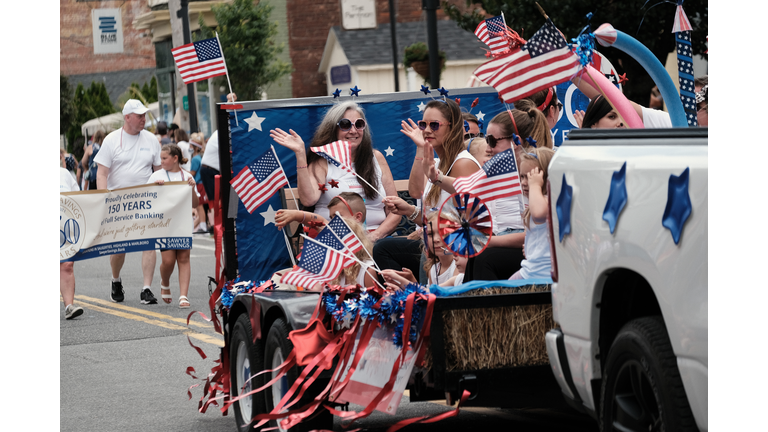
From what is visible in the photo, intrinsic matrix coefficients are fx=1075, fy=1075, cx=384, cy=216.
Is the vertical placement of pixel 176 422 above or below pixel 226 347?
below

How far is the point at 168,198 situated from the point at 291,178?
17.2 feet

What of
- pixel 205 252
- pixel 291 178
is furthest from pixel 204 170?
pixel 291 178

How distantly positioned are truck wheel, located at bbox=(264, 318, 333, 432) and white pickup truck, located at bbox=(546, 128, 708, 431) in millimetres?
1345

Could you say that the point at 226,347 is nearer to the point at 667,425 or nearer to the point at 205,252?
the point at 667,425

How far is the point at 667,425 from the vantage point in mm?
3330

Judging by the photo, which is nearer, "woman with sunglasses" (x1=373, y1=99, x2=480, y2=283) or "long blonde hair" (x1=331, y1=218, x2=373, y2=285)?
"long blonde hair" (x1=331, y1=218, x2=373, y2=285)

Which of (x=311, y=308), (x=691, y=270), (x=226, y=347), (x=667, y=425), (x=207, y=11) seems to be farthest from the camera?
(x=207, y=11)

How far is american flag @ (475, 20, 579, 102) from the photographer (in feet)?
15.7

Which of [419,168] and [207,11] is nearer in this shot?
[419,168]

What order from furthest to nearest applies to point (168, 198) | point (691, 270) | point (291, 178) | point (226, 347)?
point (168, 198) < point (291, 178) < point (226, 347) < point (691, 270)

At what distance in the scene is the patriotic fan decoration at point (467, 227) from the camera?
5242 millimetres

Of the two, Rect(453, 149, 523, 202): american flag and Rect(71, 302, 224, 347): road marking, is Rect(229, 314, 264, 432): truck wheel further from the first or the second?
Rect(71, 302, 224, 347): road marking

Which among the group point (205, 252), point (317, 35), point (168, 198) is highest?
point (317, 35)

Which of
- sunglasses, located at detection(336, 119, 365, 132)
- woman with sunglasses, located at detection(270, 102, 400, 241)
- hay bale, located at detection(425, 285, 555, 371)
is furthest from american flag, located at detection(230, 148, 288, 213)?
hay bale, located at detection(425, 285, 555, 371)
